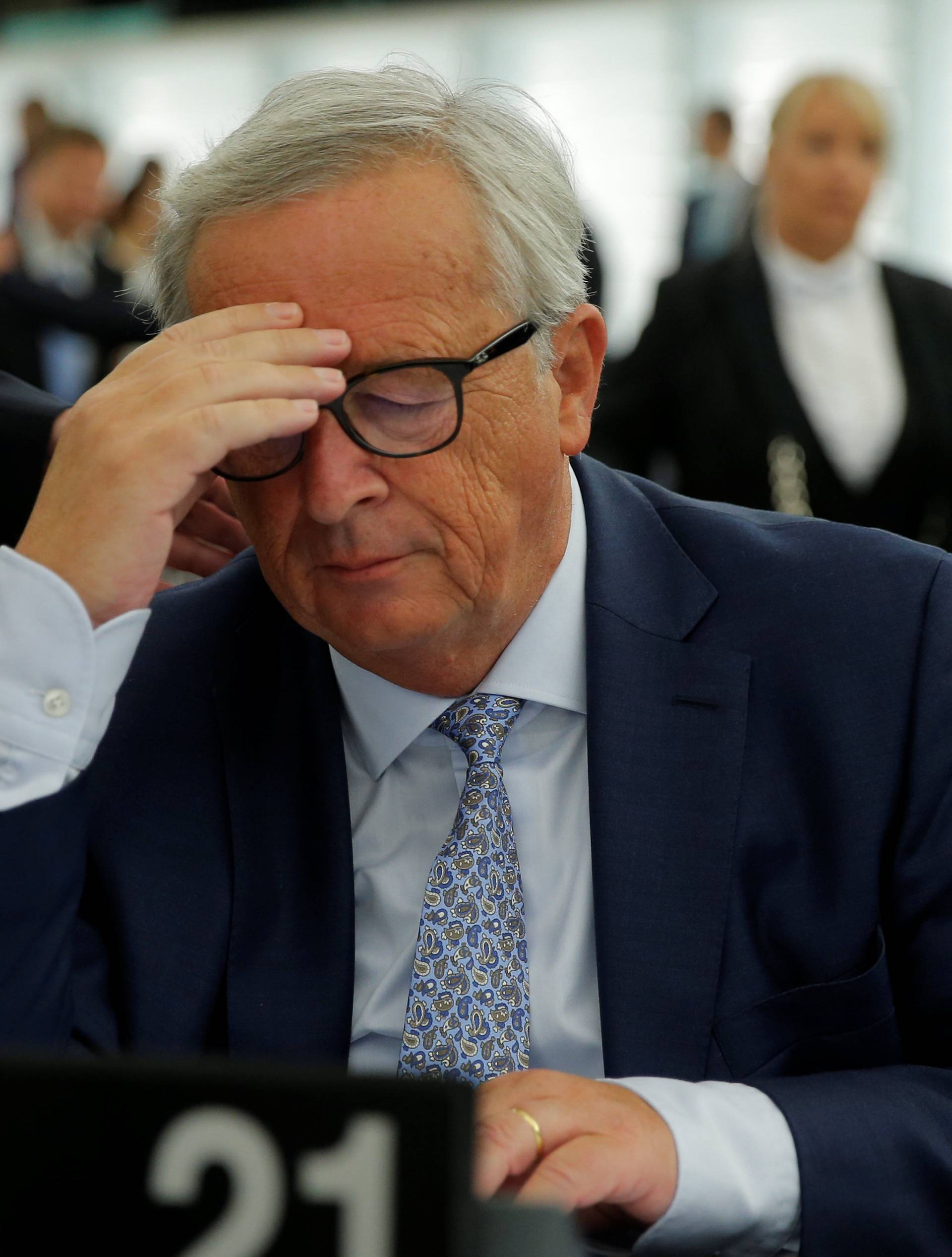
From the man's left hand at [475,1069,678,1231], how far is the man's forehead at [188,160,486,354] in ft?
1.99

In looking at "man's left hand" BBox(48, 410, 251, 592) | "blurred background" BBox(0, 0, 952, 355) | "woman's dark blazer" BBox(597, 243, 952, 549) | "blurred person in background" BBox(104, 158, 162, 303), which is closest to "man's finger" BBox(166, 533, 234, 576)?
"man's left hand" BBox(48, 410, 251, 592)

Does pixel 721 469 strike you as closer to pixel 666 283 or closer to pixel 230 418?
pixel 666 283

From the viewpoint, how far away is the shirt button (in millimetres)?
1229

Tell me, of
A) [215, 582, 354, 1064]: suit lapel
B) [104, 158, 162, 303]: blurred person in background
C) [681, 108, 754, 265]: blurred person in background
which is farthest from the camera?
[681, 108, 754, 265]: blurred person in background

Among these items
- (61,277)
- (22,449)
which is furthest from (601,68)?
(22,449)

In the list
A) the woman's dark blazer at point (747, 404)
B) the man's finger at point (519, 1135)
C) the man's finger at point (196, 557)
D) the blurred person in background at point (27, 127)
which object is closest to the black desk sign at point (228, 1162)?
the man's finger at point (519, 1135)

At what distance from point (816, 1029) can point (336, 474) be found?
63 cm

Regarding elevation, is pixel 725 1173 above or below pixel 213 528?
below

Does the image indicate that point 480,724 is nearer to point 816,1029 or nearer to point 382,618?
point 382,618

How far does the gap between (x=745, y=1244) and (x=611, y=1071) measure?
7.0 inches

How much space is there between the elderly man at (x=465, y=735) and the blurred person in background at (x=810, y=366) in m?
1.71

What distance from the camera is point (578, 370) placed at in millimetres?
1450

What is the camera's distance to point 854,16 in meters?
9.98

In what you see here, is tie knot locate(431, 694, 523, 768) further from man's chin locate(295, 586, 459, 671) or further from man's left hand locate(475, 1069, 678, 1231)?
man's left hand locate(475, 1069, 678, 1231)
